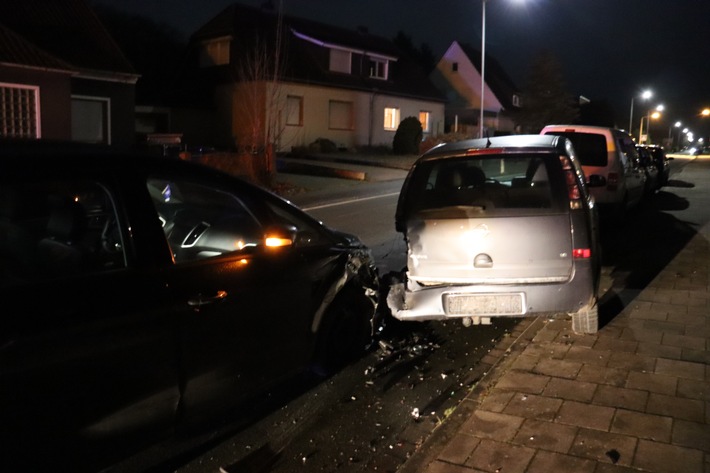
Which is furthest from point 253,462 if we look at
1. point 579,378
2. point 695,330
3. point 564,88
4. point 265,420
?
point 564,88

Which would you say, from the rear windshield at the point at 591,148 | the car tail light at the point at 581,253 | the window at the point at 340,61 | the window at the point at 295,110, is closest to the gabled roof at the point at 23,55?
the rear windshield at the point at 591,148

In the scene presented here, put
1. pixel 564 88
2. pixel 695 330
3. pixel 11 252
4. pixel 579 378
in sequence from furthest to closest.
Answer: pixel 564 88 < pixel 695 330 < pixel 579 378 < pixel 11 252

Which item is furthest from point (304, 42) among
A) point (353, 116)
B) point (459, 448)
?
point (459, 448)

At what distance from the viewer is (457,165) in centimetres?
601

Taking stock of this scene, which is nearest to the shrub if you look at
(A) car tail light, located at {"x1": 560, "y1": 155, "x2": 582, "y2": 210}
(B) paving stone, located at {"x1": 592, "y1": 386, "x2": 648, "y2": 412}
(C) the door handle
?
(A) car tail light, located at {"x1": 560, "y1": 155, "x2": 582, "y2": 210}

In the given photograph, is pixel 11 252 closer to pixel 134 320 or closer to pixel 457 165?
pixel 134 320

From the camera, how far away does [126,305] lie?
3.24 metres

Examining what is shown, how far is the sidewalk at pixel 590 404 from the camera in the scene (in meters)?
3.73

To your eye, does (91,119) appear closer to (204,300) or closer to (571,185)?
(571,185)

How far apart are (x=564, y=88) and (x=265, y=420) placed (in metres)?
62.9

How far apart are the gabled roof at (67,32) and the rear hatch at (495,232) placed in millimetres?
17599

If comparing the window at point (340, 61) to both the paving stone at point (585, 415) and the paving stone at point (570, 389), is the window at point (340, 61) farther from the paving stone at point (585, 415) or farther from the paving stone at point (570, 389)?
the paving stone at point (585, 415)

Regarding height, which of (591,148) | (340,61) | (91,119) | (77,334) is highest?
(340,61)

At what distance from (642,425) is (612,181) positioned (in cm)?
822
